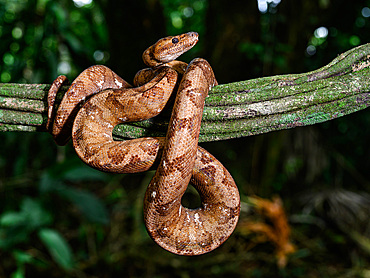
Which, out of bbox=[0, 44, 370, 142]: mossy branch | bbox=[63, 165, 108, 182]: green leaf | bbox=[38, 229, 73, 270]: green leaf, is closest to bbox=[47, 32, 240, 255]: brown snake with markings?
bbox=[0, 44, 370, 142]: mossy branch

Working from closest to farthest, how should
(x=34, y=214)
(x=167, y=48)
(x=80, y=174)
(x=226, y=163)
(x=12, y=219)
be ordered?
1. (x=167, y=48)
2. (x=12, y=219)
3. (x=34, y=214)
4. (x=80, y=174)
5. (x=226, y=163)

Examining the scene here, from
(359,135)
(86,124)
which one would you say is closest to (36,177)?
(86,124)

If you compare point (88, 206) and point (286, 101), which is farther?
point (88, 206)

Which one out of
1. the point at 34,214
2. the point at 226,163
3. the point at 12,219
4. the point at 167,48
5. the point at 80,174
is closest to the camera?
the point at 167,48

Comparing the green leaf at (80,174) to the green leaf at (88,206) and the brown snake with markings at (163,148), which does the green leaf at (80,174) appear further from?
the brown snake with markings at (163,148)

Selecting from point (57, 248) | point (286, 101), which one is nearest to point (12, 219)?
point (57, 248)

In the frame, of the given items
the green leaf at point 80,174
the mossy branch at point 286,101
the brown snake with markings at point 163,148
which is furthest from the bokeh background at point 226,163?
the mossy branch at point 286,101

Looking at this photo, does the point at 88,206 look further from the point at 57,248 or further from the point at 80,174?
the point at 57,248
